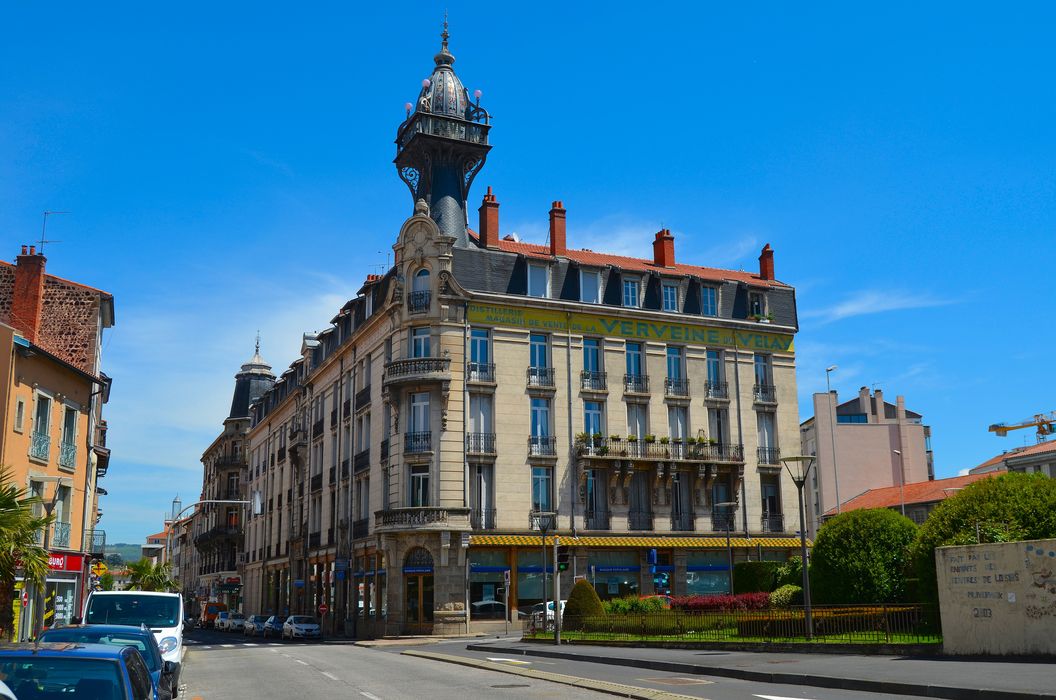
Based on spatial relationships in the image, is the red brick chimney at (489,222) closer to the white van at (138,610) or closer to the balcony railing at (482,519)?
the balcony railing at (482,519)

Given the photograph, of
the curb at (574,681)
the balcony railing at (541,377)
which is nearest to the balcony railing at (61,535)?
the curb at (574,681)

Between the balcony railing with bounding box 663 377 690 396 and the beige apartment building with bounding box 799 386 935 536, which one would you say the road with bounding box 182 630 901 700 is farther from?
the beige apartment building with bounding box 799 386 935 536

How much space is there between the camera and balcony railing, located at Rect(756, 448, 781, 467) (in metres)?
49.7

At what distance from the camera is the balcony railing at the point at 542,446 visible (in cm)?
4484

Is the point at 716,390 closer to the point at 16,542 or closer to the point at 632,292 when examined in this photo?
the point at 632,292

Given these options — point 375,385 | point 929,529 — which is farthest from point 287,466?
point 929,529

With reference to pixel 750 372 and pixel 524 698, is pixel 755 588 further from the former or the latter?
pixel 524 698

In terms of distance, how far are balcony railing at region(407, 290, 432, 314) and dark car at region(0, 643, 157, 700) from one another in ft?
123

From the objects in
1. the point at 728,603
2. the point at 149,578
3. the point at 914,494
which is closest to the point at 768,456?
the point at 728,603

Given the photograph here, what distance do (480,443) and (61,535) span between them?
1746 cm

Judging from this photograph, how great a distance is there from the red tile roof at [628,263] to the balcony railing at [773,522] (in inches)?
474

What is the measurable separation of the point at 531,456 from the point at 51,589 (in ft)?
66.1

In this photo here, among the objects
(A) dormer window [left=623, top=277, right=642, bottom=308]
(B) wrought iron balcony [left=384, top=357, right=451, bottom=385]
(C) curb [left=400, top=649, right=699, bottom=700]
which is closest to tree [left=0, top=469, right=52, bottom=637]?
(C) curb [left=400, top=649, right=699, bottom=700]

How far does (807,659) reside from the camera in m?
20.8
